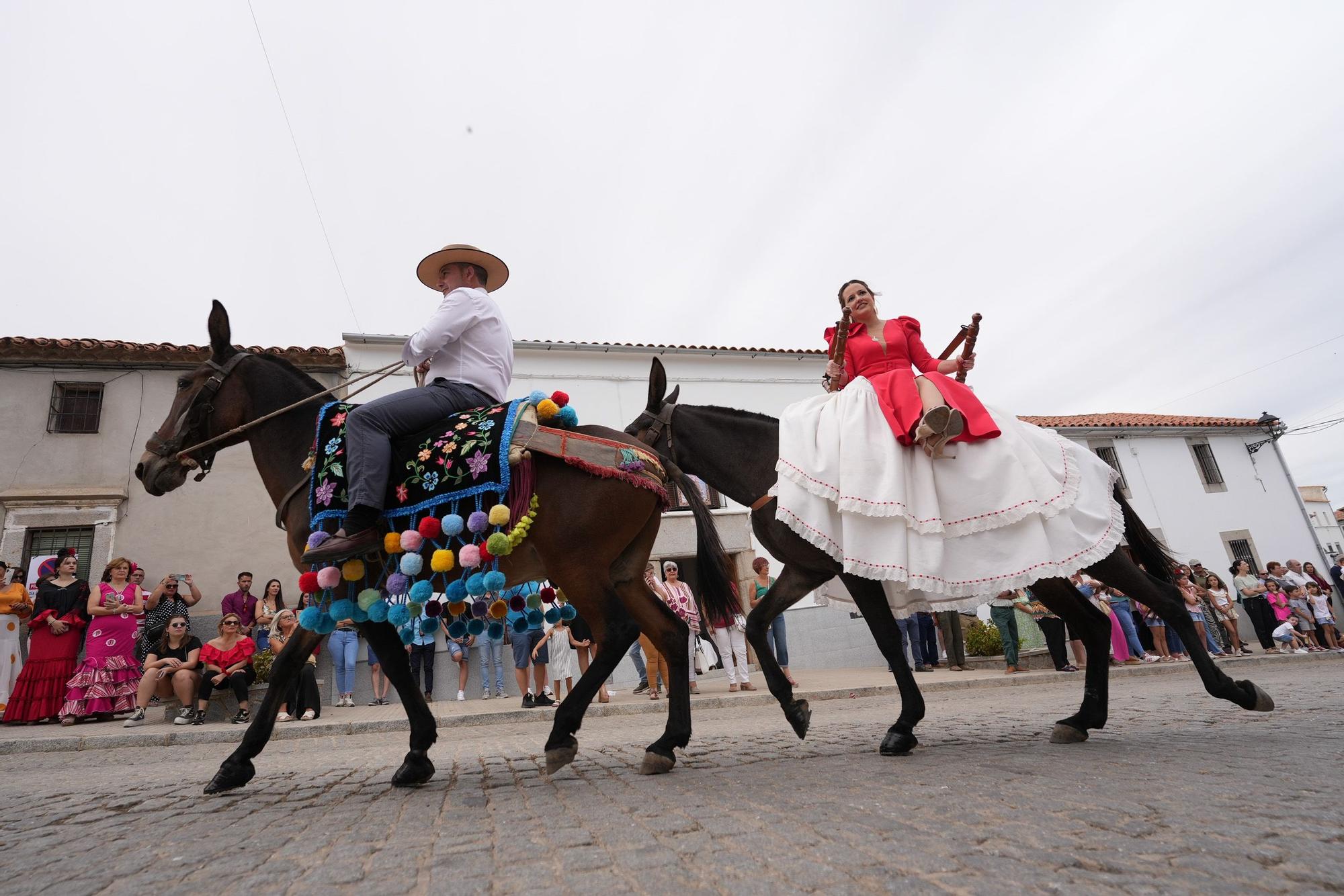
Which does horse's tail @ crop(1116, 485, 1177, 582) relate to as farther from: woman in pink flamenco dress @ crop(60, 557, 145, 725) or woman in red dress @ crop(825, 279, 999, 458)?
woman in pink flamenco dress @ crop(60, 557, 145, 725)

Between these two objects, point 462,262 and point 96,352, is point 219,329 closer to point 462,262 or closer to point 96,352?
point 462,262

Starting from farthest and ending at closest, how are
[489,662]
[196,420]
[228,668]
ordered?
[489,662], [228,668], [196,420]

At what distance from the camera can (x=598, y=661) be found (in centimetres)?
365

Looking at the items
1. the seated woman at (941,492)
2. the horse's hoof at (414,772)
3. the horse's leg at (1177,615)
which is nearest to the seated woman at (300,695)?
the horse's hoof at (414,772)

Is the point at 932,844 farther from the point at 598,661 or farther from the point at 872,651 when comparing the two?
the point at 872,651

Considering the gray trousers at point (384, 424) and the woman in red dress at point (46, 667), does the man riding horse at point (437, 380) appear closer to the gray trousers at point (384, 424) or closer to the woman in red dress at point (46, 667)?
the gray trousers at point (384, 424)

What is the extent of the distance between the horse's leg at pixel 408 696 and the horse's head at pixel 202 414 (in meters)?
1.45

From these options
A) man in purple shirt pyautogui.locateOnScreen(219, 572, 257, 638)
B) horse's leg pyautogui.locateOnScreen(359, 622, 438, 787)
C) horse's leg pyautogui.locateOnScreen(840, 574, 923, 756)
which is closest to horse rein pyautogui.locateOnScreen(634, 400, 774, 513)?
horse's leg pyautogui.locateOnScreen(840, 574, 923, 756)

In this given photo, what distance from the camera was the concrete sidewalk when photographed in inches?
298

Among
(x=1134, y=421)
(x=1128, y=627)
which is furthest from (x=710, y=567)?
(x=1134, y=421)

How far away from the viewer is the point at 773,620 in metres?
3.94

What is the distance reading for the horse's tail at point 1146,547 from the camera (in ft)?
13.8

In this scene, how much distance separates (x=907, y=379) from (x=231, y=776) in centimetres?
417


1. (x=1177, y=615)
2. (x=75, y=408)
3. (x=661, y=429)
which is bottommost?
(x=1177, y=615)
